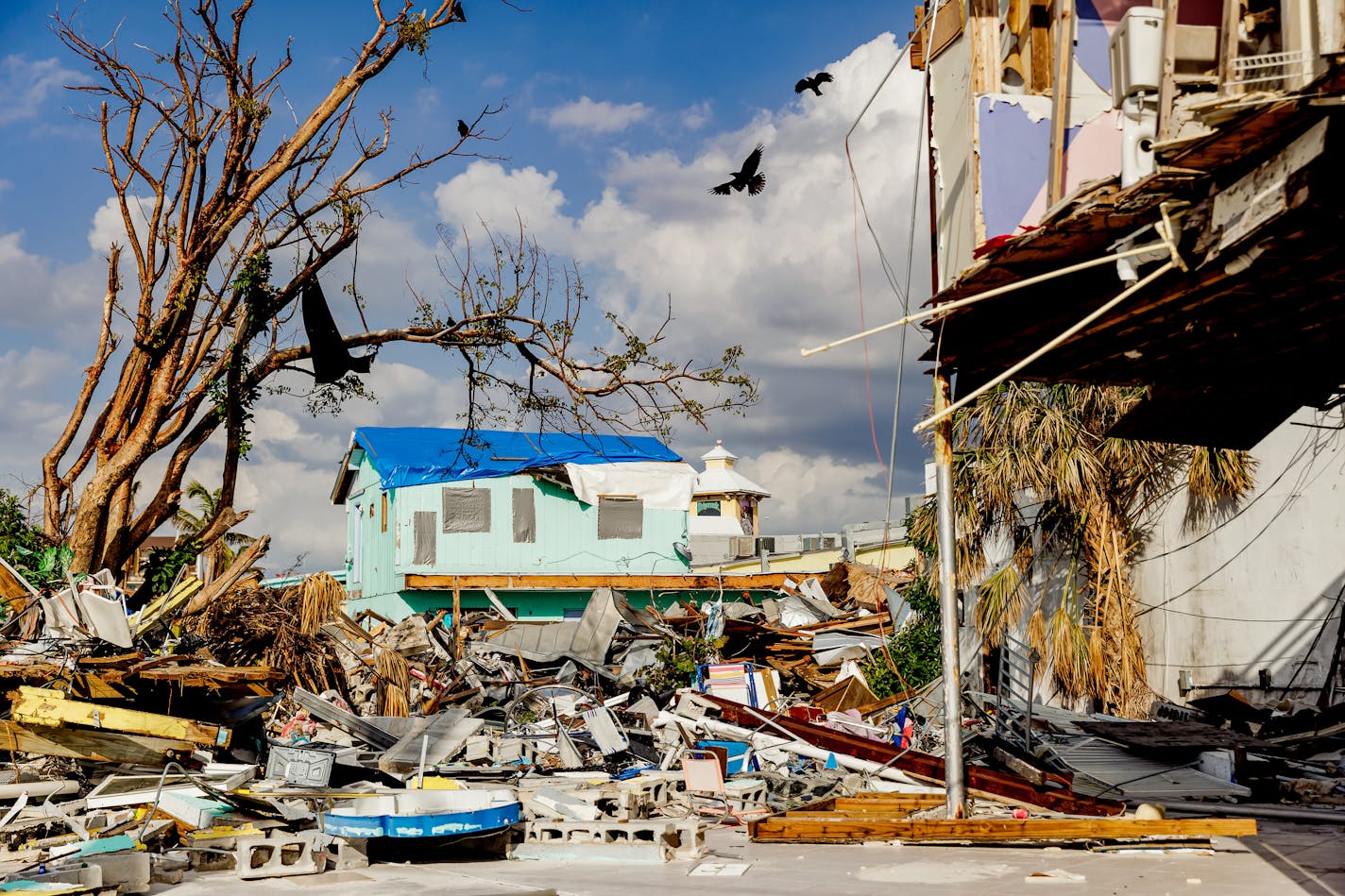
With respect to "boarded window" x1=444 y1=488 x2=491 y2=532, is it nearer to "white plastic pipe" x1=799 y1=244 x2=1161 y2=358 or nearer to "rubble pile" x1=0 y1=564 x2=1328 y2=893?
"rubble pile" x1=0 y1=564 x2=1328 y2=893

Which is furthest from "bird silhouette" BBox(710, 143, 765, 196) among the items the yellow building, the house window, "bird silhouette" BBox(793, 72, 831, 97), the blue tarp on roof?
the yellow building

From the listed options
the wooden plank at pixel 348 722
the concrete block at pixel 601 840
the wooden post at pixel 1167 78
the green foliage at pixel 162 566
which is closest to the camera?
the wooden post at pixel 1167 78

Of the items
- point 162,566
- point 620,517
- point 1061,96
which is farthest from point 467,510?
point 1061,96

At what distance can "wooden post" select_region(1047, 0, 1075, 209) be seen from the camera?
729 cm

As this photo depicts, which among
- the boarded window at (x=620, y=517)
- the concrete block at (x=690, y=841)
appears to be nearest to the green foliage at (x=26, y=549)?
the concrete block at (x=690, y=841)

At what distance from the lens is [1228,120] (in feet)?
16.6

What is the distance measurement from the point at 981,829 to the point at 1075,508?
26.8 ft

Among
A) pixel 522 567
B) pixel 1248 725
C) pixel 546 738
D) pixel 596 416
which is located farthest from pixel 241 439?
pixel 522 567

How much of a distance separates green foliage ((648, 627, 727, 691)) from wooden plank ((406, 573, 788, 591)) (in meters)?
6.11

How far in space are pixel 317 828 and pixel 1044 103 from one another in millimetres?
7947

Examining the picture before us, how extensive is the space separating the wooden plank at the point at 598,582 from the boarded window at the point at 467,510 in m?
1.19

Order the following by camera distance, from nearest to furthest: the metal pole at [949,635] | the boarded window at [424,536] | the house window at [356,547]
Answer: the metal pole at [949,635] < the boarded window at [424,536] < the house window at [356,547]

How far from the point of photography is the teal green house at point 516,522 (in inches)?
1036

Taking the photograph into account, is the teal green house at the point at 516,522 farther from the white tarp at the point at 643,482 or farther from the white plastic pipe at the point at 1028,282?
the white plastic pipe at the point at 1028,282
